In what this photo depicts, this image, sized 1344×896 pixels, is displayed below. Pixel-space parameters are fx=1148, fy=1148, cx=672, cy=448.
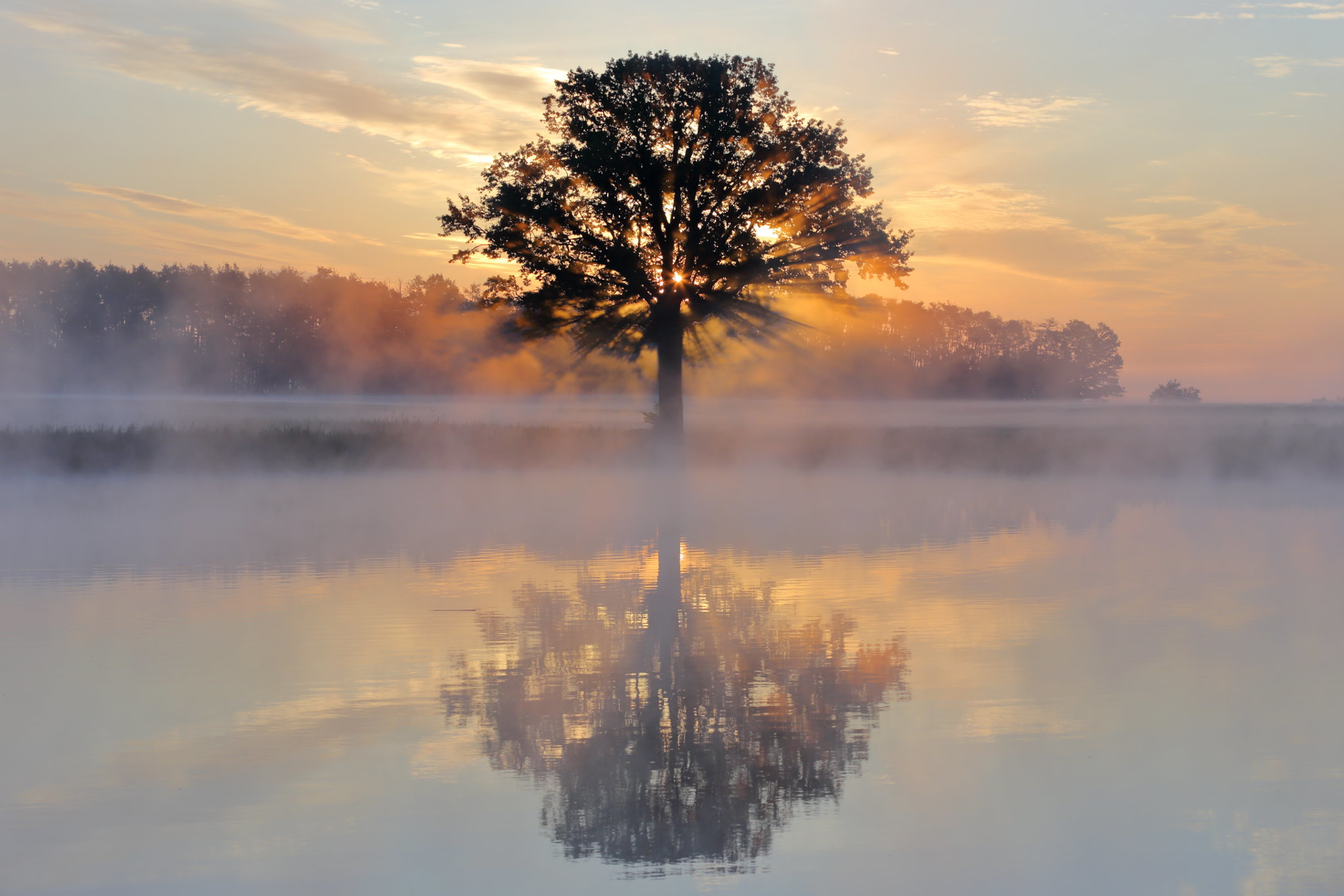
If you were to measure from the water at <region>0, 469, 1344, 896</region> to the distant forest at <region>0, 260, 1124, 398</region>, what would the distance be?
268ft

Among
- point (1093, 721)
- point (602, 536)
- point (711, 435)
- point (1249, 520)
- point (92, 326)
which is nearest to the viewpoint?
point (1093, 721)

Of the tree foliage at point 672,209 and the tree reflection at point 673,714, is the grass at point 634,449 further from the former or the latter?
the tree reflection at point 673,714

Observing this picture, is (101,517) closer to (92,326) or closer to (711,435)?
(711,435)

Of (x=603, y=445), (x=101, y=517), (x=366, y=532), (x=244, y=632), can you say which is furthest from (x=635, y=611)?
(x=603, y=445)

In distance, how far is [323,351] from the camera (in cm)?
10550

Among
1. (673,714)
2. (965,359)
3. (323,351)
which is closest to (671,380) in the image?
(673,714)

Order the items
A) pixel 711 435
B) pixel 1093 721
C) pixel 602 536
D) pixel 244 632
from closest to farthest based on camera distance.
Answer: pixel 1093 721
pixel 244 632
pixel 602 536
pixel 711 435

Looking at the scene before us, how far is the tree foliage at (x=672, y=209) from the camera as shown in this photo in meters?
36.7

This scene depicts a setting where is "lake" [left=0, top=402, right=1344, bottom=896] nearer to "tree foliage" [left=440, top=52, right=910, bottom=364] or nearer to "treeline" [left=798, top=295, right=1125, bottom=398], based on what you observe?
"tree foliage" [left=440, top=52, right=910, bottom=364]

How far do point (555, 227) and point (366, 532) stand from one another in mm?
19727

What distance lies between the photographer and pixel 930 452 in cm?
3916

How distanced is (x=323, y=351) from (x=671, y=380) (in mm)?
74217

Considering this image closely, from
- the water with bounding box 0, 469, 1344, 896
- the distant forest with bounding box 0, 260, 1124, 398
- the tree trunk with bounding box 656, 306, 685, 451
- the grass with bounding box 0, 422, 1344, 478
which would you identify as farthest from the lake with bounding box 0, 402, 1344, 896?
the distant forest with bounding box 0, 260, 1124, 398

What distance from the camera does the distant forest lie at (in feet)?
333
